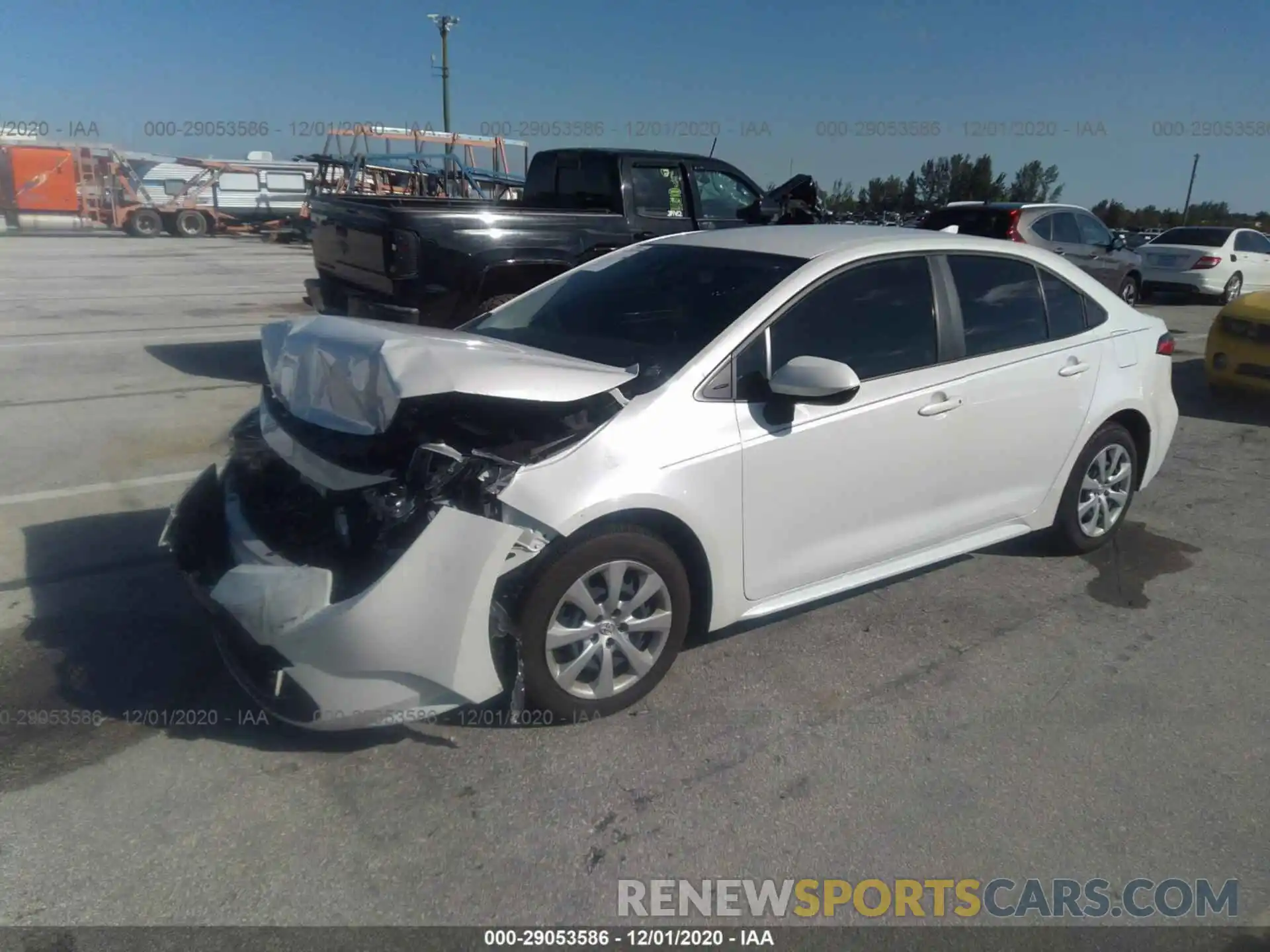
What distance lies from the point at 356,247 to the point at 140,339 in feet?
13.7

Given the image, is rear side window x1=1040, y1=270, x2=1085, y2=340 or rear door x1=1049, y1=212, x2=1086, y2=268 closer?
rear side window x1=1040, y1=270, x2=1085, y2=340

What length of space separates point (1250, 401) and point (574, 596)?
879 cm

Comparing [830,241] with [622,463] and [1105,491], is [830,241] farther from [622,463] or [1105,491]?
[1105,491]

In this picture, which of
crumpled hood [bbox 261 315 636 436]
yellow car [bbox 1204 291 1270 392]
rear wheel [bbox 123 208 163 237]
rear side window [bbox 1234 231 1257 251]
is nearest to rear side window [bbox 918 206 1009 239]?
yellow car [bbox 1204 291 1270 392]

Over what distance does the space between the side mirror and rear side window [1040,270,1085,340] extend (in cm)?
174

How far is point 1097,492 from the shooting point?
520 centimetres

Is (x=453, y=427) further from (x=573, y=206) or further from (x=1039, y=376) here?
(x=573, y=206)

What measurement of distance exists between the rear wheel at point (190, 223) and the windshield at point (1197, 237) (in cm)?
2653

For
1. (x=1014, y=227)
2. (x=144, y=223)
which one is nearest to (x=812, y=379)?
(x=1014, y=227)

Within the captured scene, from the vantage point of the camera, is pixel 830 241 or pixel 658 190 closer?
pixel 830 241

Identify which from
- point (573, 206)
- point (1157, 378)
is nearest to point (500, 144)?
point (573, 206)

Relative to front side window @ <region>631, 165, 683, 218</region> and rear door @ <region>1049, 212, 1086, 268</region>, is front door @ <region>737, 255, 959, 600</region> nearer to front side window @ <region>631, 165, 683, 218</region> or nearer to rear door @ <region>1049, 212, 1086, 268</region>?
front side window @ <region>631, 165, 683, 218</region>

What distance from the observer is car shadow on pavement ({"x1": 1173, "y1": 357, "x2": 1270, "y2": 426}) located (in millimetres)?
8961

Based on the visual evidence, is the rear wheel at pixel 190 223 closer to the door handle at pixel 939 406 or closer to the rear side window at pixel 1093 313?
the rear side window at pixel 1093 313
